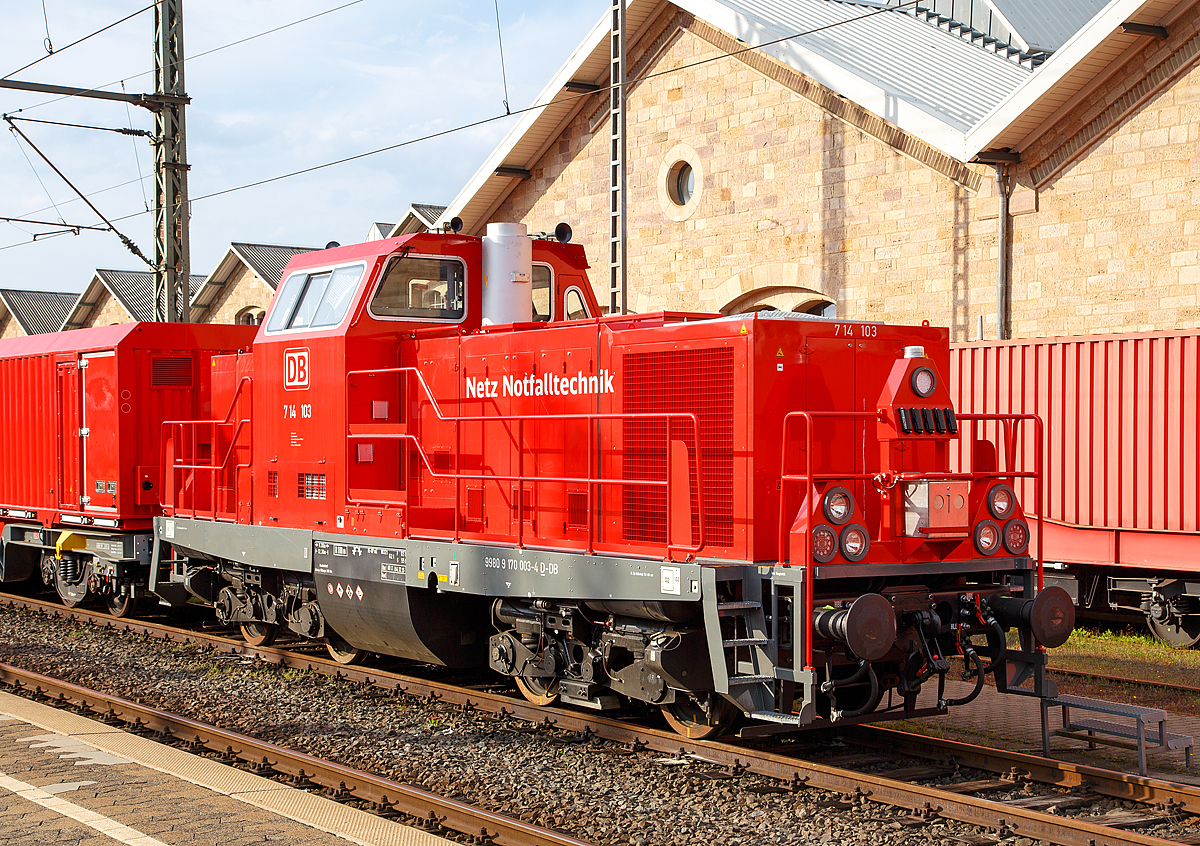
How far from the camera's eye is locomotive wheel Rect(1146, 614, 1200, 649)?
12.4m

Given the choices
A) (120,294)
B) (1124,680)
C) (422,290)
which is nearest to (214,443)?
(422,290)

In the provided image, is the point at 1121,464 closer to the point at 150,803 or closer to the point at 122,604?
the point at 150,803

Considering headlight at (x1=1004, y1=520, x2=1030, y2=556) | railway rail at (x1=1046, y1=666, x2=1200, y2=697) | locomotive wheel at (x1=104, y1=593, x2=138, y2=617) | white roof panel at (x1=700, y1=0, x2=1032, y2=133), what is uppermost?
white roof panel at (x1=700, y1=0, x2=1032, y2=133)

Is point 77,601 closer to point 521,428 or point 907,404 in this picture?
point 521,428

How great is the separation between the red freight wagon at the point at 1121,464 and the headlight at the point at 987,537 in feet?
19.2

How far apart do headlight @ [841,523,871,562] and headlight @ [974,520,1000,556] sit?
814 mm

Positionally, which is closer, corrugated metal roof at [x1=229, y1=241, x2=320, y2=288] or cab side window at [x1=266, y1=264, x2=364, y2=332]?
cab side window at [x1=266, y1=264, x2=364, y2=332]

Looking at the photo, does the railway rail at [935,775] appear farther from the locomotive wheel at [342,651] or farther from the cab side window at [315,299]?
the cab side window at [315,299]

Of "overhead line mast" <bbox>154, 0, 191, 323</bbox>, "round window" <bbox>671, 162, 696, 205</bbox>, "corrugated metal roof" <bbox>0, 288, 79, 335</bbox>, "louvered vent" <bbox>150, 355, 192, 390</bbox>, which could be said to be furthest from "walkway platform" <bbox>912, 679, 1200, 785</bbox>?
"corrugated metal roof" <bbox>0, 288, 79, 335</bbox>

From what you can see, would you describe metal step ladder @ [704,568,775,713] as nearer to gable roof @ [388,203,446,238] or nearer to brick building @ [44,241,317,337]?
gable roof @ [388,203,446,238]

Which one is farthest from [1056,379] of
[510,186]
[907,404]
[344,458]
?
[510,186]

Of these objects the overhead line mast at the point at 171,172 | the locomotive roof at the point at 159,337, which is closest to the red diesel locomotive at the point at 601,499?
the locomotive roof at the point at 159,337

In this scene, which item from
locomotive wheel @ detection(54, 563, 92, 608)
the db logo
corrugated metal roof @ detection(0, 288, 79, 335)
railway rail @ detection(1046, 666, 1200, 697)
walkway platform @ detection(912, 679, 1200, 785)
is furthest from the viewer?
corrugated metal roof @ detection(0, 288, 79, 335)

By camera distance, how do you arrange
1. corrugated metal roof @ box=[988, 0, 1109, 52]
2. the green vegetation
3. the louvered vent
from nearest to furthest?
the green vegetation, the louvered vent, corrugated metal roof @ box=[988, 0, 1109, 52]
